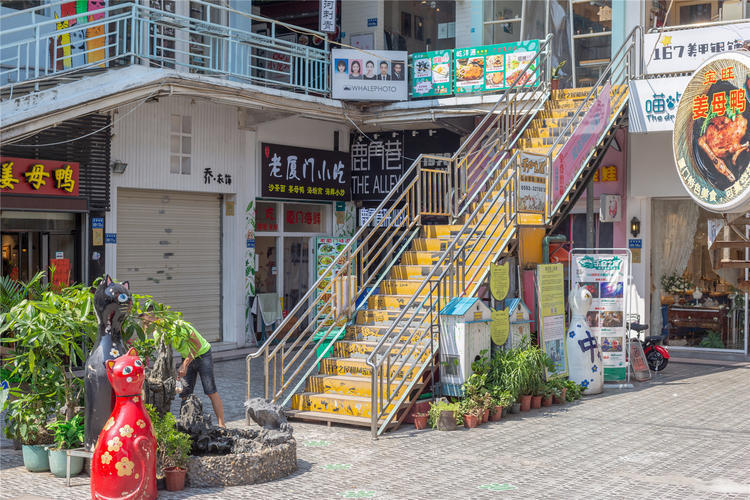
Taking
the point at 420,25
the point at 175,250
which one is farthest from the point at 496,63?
the point at 175,250

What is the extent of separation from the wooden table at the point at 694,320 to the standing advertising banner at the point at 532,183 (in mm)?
6092

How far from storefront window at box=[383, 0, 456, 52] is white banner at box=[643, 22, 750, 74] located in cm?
586

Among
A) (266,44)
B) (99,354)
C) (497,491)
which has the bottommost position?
(497,491)

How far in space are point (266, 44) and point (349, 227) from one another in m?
5.35

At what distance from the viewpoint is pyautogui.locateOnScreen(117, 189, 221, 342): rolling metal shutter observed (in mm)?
16109

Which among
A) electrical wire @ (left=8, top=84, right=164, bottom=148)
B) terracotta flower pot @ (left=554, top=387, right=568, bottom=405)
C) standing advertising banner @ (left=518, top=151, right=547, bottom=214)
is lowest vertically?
terracotta flower pot @ (left=554, top=387, right=568, bottom=405)

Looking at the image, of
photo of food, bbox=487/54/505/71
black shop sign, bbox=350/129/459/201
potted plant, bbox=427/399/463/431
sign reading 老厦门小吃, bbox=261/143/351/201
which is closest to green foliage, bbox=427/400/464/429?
potted plant, bbox=427/399/463/431

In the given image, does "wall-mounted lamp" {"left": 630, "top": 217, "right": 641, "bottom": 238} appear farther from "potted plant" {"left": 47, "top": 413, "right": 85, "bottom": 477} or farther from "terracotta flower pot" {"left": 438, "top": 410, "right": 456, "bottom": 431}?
"potted plant" {"left": 47, "top": 413, "right": 85, "bottom": 477}

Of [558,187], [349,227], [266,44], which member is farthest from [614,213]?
[266,44]

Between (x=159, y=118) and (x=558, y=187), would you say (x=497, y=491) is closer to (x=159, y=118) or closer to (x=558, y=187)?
(x=558, y=187)

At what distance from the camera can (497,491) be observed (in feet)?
26.7

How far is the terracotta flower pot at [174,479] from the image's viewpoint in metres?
8.20

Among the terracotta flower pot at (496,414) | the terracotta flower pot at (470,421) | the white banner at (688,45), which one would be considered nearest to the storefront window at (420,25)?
the white banner at (688,45)

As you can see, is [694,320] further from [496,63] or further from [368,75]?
[368,75]
